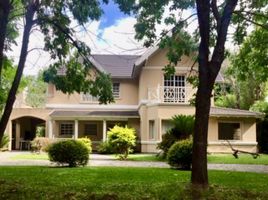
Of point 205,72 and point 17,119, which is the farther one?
point 17,119

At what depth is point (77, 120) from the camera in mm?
37344

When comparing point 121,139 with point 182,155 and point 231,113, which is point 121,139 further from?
point 231,113

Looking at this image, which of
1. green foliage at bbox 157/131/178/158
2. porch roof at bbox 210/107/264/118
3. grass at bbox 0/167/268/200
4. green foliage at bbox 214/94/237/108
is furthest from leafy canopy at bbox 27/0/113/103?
green foliage at bbox 214/94/237/108

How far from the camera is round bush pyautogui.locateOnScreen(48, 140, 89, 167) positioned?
62.6ft

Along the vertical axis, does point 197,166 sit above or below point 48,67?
below

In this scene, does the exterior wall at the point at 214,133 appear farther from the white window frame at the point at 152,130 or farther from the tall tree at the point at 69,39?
the tall tree at the point at 69,39

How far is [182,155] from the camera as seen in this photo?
18.6 m

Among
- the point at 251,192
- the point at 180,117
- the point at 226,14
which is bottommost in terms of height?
the point at 251,192

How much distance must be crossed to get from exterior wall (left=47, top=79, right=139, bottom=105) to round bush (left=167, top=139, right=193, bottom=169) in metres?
20.3

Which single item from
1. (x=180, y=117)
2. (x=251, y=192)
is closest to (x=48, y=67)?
(x=251, y=192)

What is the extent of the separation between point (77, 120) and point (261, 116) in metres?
14.6

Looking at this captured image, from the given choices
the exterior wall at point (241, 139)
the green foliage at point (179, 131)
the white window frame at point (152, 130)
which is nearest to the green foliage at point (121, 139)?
the green foliage at point (179, 131)

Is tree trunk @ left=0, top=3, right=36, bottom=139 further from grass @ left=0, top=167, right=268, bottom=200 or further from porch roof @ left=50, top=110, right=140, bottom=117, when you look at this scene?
porch roof @ left=50, top=110, right=140, bottom=117

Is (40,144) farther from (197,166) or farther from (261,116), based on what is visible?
(197,166)
